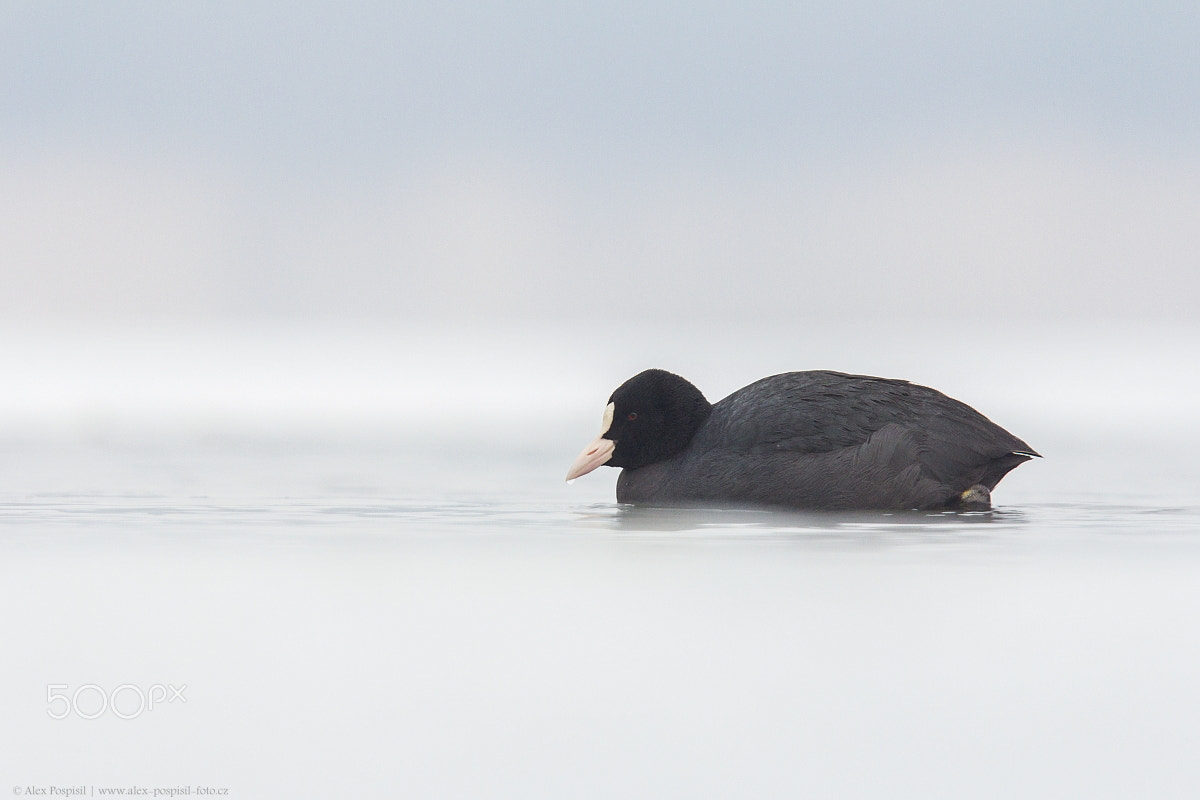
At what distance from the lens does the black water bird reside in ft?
26.4

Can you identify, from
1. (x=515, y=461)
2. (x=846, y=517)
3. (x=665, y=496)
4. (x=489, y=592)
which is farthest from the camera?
(x=515, y=461)

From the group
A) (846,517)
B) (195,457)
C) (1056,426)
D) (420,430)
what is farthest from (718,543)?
(1056,426)

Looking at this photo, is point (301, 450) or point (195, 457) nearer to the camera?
point (195, 457)

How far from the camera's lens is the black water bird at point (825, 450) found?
8055 mm

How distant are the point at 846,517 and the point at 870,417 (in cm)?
68

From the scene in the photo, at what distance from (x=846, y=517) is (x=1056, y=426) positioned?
21.5 feet

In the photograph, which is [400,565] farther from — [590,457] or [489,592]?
[590,457]

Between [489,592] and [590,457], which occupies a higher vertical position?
[590,457]

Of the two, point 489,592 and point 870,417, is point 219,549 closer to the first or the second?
point 489,592

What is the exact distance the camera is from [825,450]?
8.12 metres

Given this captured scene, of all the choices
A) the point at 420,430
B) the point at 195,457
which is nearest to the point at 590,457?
the point at 195,457

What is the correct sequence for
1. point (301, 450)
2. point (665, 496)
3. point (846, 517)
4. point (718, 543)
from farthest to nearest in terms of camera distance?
1. point (301, 450)
2. point (665, 496)
3. point (846, 517)
4. point (718, 543)

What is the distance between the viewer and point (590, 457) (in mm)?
8789

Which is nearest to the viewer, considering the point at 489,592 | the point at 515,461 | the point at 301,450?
the point at 489,592
